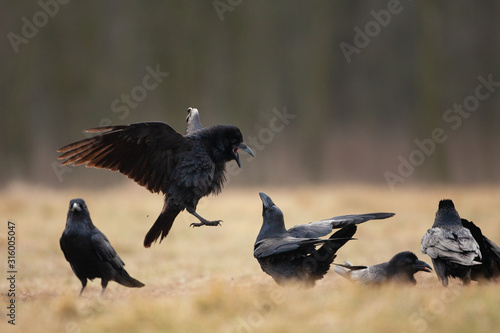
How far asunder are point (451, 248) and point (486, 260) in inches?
17.9

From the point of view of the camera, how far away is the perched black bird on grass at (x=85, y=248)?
225 inches

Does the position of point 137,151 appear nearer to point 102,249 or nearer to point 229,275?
point 102,249

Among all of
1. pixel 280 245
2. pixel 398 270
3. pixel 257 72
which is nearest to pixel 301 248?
pixel 280 245

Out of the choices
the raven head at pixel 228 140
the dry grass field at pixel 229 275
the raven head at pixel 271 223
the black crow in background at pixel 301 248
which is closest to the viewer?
the dry grass field at pixel 229 275

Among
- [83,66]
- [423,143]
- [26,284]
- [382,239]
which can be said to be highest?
[83,66]

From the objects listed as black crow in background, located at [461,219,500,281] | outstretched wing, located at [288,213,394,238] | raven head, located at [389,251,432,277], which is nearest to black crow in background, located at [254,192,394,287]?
outstretched wing, located at [288,213,394,238]

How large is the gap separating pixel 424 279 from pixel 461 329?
3047 mm

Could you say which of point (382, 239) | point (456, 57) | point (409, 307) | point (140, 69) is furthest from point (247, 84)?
point (409, 307)

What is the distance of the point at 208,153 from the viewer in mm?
5969

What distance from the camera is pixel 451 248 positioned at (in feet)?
17.0

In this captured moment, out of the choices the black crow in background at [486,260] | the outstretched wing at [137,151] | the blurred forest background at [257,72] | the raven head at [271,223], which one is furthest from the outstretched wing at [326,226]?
the blurred forest background at [257,72]

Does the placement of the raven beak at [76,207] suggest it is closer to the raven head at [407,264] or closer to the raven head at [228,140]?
the raven head at [228,140]

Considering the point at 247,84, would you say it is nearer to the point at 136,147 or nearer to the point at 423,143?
the point at 423,143

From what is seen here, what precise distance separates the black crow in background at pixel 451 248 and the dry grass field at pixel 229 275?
0.14 m
